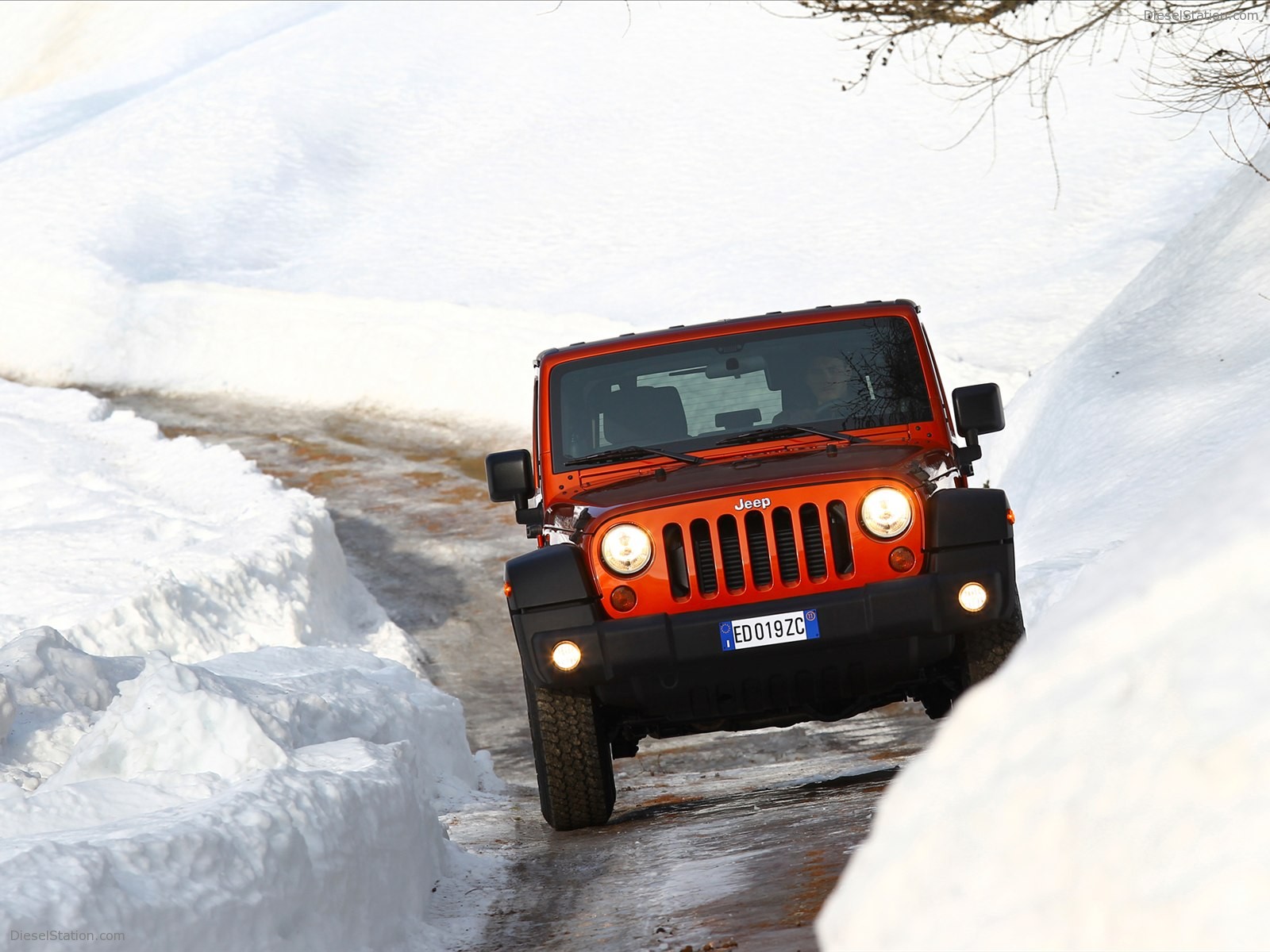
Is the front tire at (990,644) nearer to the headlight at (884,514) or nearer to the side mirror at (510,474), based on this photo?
the headlight at (884,514)

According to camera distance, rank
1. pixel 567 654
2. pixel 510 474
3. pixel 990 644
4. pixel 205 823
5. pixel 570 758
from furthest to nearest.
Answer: pixel 510 474 → pixel 570 758 → pixel 990 644 → pixel 567 654 → pixel 205 823

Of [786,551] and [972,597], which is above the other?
[786,551]

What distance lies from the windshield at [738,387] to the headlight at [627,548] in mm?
987

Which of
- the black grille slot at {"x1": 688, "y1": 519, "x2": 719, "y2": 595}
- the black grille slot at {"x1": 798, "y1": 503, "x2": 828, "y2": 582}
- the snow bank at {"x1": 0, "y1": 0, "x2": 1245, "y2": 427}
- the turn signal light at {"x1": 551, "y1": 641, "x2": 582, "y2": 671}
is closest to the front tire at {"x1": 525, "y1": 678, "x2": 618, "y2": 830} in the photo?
the turn signal light at {"x1": 551, "y1": 641, "x2": 582, "y2": 671}

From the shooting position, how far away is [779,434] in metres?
6.63

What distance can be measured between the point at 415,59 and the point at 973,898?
38837 millimetres

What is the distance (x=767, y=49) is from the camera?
3716 cm

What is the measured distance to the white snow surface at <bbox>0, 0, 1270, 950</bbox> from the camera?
2223 mm

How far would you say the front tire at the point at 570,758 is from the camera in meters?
6.11

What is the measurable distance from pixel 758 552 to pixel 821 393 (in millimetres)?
1296

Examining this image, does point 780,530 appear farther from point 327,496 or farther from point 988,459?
point 327,496

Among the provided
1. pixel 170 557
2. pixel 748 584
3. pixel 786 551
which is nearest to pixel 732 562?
pixel 748 584

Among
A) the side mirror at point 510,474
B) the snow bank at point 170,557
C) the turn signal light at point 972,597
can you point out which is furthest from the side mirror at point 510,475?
the snow bank at point 170,557

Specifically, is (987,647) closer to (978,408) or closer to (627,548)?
(978,408)
